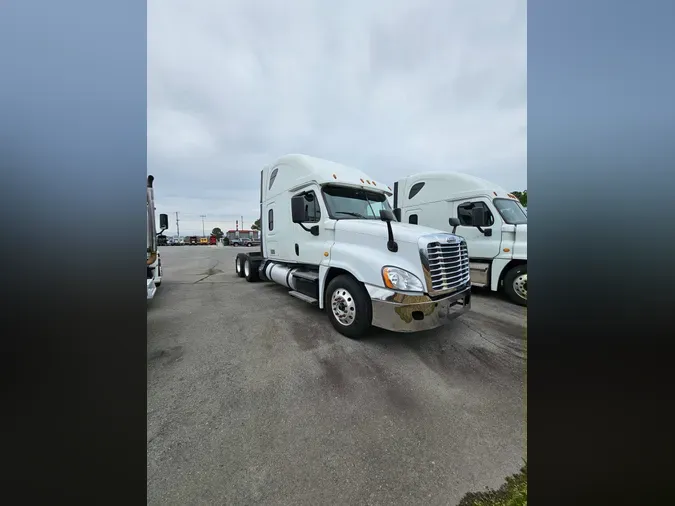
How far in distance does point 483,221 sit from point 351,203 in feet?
11.0

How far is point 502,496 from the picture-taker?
1333 mm

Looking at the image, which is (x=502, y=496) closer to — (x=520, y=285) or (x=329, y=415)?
(x=329, y=415)

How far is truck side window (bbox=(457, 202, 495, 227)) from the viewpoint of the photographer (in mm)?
5539

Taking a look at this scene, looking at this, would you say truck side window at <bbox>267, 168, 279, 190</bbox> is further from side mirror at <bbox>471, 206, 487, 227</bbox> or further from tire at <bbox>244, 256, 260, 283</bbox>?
side mirror at <bbox>471, 206, 487, 227</bbox>

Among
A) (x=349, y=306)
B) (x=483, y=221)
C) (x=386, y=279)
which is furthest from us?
(x=483, y=221)

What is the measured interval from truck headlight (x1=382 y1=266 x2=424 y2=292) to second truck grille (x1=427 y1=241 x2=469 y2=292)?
209mm

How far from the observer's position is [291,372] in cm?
243

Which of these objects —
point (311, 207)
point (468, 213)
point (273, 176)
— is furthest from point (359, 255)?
point (468, 213)

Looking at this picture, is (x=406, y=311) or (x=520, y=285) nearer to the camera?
(x=406, y=311)

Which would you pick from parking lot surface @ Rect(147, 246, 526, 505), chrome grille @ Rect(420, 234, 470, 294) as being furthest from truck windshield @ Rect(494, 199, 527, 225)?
parking lot surface @ Rect(147, 246, 526, 505)

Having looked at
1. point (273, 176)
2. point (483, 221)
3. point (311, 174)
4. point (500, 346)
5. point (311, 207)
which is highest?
point (273, 176)

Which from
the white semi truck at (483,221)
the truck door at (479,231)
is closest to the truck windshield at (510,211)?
the white semi truck at (483,221)
